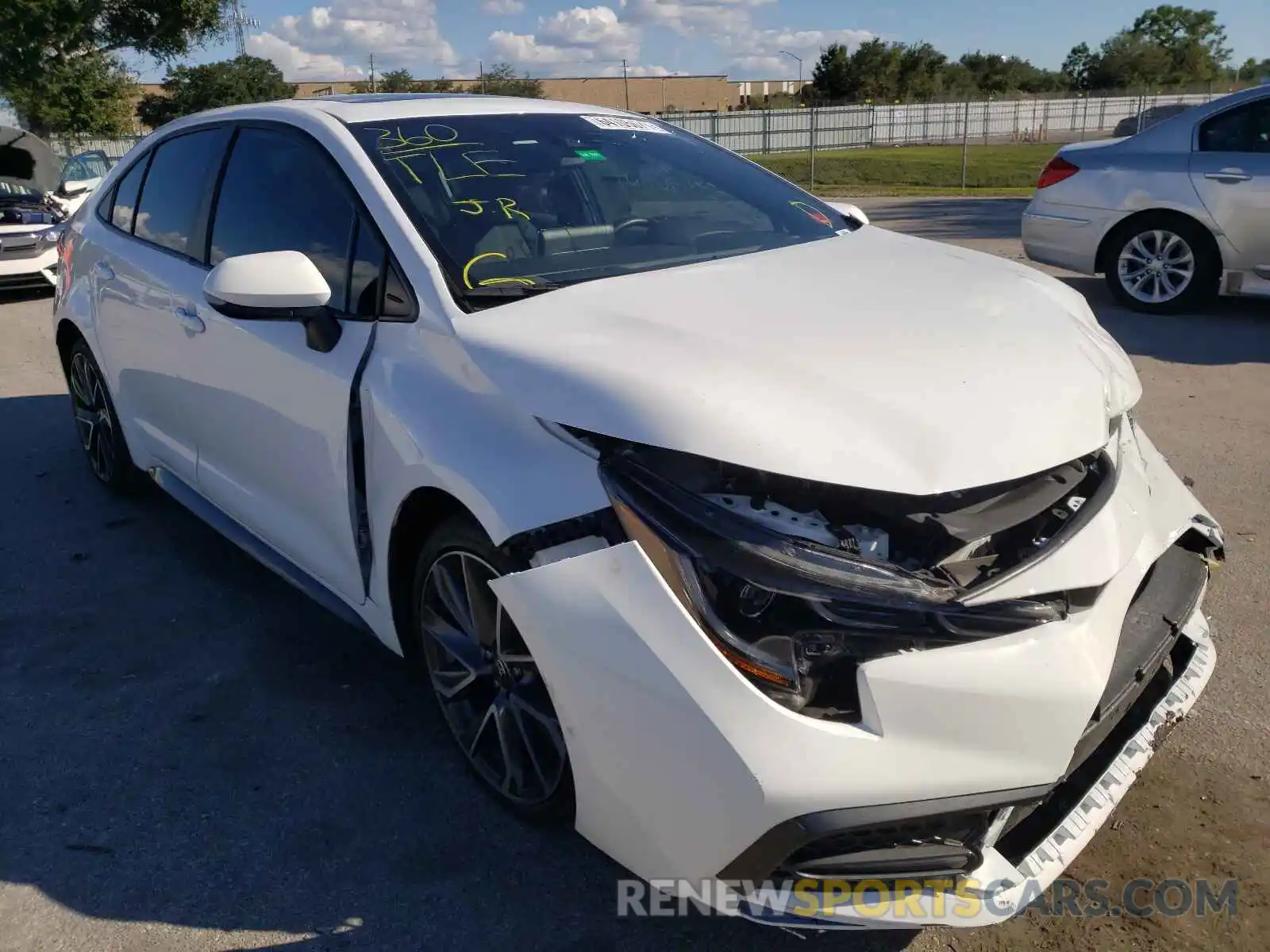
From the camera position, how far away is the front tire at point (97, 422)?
16.5 feet

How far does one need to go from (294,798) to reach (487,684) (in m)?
0.68

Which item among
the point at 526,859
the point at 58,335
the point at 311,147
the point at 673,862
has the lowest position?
the point at 526,859

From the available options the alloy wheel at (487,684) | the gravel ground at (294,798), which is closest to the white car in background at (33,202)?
the gravel ground at (294,798)

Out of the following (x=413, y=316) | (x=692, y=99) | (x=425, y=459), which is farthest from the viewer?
(x=692, y=99)

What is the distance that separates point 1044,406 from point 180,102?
49631 millimetres

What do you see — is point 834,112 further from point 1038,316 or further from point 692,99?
point 692,99

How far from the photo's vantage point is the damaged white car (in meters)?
1.99

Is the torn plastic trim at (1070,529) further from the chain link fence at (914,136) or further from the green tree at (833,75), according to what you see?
the green tree at (833,75)

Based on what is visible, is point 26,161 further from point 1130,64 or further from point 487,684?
point 1130,64

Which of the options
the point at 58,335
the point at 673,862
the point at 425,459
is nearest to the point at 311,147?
the point at 425,459

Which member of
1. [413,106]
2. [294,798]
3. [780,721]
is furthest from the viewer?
[413,106]

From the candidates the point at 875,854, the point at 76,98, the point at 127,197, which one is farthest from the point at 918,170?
the point at 875,854

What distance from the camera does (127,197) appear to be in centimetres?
473

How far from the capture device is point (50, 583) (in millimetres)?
4438
